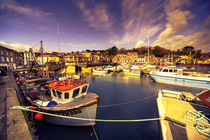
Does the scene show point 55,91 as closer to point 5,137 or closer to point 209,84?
point 5,137

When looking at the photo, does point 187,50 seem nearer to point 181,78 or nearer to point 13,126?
point 181,78

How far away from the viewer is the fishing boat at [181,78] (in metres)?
19.4

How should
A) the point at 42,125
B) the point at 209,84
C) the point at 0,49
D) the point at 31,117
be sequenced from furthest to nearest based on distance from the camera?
1. the point at 0,49
2. the point at 209,84
3. the point at 31,117
4. the point at 42,125

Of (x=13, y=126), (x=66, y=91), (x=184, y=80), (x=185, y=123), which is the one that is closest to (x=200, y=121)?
(x=185, y=123)

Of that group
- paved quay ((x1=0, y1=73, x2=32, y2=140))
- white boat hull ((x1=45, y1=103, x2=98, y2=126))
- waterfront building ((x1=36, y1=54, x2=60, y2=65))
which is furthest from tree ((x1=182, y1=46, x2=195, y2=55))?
paved quay ((x1=0, y1=73, x2=32, y2=140))

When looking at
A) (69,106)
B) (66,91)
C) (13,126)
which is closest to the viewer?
(13,126)

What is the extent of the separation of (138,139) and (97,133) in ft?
12.6

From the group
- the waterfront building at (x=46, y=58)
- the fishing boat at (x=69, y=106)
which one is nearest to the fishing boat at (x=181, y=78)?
the fishing boat at (x=69, y=106)

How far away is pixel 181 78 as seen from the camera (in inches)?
858

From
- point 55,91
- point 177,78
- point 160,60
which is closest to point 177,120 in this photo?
point 55,91

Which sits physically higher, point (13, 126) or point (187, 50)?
point (187, 50)

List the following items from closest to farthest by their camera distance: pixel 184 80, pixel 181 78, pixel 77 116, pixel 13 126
Answer: pixel 13 126 < pixel 77 116 < pixel 184 80 < pixel 181 78

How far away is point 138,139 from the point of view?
7.86m

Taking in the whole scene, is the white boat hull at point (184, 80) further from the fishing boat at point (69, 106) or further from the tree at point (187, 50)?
the tree at point (187, 50)
